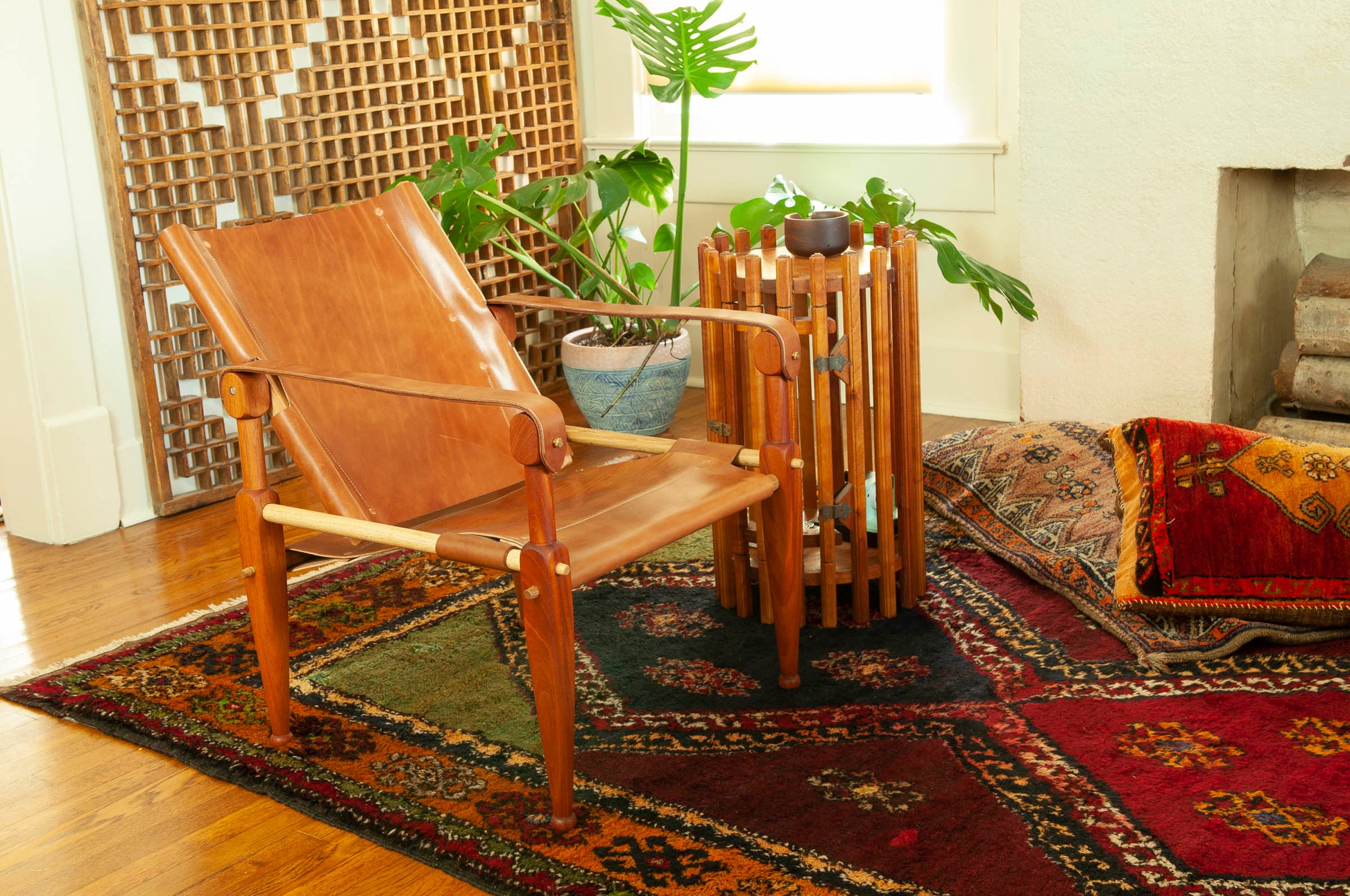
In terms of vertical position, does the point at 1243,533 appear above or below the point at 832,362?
below

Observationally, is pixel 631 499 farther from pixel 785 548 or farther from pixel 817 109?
pixel 817 109

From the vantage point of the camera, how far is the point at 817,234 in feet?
8.20

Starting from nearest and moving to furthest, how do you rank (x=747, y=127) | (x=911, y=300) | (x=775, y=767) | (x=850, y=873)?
(x=850, y=873) → (x=775, y=767) → (x=911, y=300) → (x=747, y=127)

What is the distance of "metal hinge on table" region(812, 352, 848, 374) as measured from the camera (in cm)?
244

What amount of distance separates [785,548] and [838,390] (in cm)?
55

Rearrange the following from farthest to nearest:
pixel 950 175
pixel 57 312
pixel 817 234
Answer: pixel 950 175
pixel 57 312
pixel 817 234

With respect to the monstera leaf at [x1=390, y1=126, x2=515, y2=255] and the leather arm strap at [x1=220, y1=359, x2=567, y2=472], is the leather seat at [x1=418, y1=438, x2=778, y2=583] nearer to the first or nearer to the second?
the leather arm strap at [x1=220, y1=359, x2=567, y2=472]

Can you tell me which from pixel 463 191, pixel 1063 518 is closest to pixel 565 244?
pixel 463 191

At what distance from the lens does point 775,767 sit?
2.07m

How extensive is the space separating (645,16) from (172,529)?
5.87 ft

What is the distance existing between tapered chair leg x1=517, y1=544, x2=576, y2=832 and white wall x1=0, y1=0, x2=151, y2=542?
193cm

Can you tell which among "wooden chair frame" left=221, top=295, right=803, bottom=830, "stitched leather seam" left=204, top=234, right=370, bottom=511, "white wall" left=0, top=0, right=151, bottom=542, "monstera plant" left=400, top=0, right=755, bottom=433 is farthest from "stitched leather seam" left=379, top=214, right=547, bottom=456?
"white wall" left=0, top=0, right=151, bottom=542

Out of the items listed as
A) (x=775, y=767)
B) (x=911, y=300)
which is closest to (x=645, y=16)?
(x=911, y=300)

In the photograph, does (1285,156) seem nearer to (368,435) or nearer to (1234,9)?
(1234,9)
